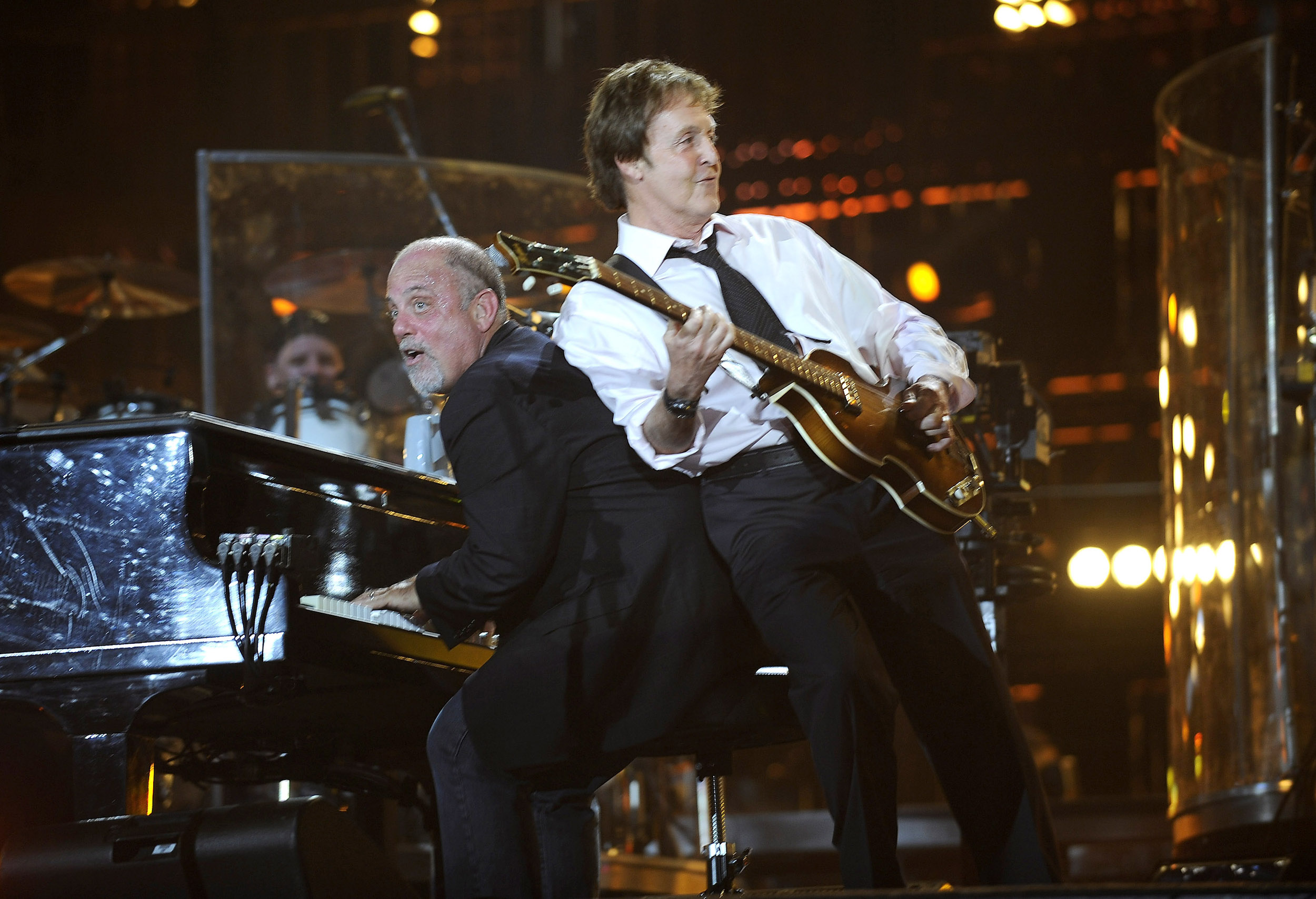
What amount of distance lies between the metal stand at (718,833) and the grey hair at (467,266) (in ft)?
3.42

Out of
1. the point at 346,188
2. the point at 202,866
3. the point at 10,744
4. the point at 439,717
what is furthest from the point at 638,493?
the point at 346,188

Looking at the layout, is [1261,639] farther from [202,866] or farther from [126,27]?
[126,27]

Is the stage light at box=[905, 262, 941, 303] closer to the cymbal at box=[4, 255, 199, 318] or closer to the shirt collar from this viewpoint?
the cymbal at box=[4, 255, 199, 318]

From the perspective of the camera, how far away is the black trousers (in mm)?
2287

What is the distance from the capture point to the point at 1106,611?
7.63m

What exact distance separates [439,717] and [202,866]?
1.63 feet

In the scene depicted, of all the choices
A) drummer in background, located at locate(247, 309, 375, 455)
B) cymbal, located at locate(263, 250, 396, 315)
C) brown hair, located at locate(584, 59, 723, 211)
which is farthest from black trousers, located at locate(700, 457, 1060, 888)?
cymbal, located at locate(263, 250, 396, 315)

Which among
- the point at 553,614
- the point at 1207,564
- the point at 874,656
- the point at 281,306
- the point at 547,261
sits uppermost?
the point at 281,306

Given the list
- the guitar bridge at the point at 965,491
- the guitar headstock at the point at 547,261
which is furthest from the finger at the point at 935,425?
the guitar headstock at the point at 547,261

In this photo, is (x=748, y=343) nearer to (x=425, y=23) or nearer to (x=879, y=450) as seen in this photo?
(x=879, y=450)

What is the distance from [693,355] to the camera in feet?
7.86

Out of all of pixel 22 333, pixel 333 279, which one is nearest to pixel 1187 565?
pixel 333 279

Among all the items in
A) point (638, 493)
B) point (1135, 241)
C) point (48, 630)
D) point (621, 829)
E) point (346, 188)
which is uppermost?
point (1135, 241)

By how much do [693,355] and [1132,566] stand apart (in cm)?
589
